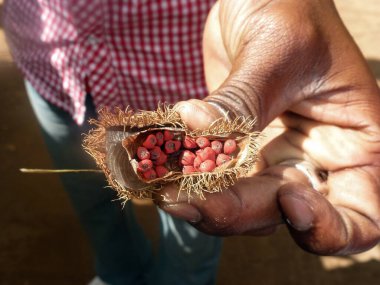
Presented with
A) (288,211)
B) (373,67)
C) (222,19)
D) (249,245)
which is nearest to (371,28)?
(373,67)

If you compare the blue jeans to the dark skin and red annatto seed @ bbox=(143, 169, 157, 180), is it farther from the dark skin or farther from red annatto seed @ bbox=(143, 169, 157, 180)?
red annatto seed @ bbox=(143, 169, 157, 180)

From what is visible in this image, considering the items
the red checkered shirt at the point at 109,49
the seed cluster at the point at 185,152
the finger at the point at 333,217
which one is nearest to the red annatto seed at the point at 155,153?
the seed cluster at the point at 185,152

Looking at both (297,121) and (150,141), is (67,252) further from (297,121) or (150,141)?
(150,141)

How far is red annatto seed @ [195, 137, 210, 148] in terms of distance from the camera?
1.42 metres

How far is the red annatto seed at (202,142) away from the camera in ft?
4.66

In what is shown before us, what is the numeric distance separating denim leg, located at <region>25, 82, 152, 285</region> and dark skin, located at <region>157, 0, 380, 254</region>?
36.0 inches

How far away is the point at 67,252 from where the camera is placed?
3.31m

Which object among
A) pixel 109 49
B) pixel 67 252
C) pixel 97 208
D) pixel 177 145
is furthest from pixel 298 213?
pixel 67 252

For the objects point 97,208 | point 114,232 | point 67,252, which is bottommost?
point 67,252

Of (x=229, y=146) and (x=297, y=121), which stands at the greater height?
(x=229, y=146)

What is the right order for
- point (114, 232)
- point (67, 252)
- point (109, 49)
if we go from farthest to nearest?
1. point (67, 252)
2. point (114, 232)
3. point (109, 49)

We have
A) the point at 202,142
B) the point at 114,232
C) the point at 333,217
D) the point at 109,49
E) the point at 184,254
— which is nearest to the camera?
the point at 202,142

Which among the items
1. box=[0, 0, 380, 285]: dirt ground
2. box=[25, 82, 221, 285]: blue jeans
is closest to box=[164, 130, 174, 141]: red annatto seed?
box=[25, 82, 221, 285]: blue jeans

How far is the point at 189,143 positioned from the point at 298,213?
0.40m
